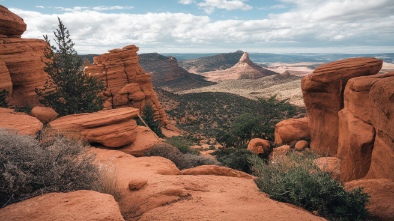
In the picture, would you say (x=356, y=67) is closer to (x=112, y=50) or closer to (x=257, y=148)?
(x=257, y=148)

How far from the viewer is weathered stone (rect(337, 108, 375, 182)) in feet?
32.4

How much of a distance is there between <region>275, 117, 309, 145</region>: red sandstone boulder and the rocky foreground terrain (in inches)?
3.4

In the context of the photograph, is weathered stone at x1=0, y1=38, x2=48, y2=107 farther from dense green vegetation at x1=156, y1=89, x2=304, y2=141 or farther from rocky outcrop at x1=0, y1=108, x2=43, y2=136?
dense green vegetation at x1=156, y1=89, x2=304, y2=141

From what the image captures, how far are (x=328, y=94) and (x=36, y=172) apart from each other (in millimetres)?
16554

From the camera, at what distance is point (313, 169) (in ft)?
24.4

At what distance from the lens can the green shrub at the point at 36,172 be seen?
467cm

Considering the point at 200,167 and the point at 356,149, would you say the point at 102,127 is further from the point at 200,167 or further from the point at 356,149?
the point at 356,149

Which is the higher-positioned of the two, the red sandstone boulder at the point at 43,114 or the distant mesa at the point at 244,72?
the red sandstone boulder at the point at 43,114

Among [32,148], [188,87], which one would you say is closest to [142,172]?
[32,148]

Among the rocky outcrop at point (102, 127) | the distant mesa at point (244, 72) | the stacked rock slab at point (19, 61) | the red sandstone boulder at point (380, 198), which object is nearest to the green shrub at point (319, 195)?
the red sandstone boulder at point (380, 198)

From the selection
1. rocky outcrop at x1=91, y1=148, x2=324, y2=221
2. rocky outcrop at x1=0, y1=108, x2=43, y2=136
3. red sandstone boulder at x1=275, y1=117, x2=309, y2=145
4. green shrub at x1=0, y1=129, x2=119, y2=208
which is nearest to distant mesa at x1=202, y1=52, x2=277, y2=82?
red sandstone boulder at x1=275, y1=117, x2=309, y2=145

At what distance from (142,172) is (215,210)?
14.4 ft

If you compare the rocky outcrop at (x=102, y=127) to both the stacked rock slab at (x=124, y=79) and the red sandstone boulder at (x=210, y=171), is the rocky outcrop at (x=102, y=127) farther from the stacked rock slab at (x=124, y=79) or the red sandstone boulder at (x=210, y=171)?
the stacked rock slab at (x=124, y=79)

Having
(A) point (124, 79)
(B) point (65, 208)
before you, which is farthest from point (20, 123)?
(A) point (124, 79)
